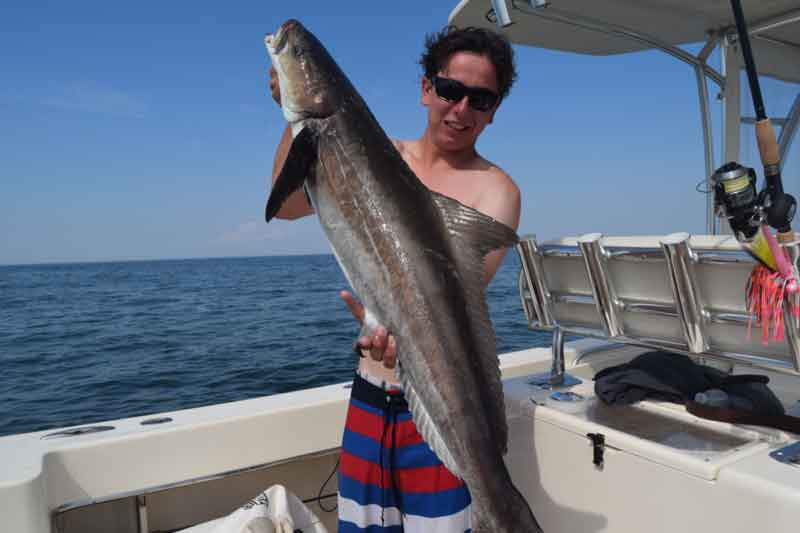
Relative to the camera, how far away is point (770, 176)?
249 centimetres

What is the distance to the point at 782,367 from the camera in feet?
7.71

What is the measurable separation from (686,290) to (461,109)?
131 cm

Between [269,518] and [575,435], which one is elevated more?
[575,435]

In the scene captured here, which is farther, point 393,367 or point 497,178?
point 497,178

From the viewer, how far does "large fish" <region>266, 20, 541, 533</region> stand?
6.43 ft

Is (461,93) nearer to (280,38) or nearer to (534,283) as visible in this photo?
(280,38)

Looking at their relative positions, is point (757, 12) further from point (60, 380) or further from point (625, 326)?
point (60, 380)

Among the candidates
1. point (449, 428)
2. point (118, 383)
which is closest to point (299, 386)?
point (118, 383)

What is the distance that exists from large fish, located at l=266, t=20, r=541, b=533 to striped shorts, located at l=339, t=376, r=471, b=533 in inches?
13.4

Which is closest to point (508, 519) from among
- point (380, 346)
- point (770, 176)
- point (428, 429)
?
point (428, 429)

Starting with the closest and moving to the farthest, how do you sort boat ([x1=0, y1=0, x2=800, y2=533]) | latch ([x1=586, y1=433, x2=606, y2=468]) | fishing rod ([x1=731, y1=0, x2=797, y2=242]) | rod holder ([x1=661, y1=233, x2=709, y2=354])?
fishing rod ([x1=731, y1=0, x2=797, y2=242]), boat ([x1=0, y1=0, x2=800, y2=533]), rod holder ([x1=661, y1=233, x2=709, y2=354]), latch ([x1=586, y1=433, x2=606, y2=468])

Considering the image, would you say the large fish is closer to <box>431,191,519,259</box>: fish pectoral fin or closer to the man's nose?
<box>431,191,519,259</box>: fish pectoral fin

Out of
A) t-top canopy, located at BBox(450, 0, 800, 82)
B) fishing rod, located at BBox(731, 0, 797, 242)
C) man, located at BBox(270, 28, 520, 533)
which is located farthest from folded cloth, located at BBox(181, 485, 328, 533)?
t-top canopy, located at BBox(450, 0, 800, 82)

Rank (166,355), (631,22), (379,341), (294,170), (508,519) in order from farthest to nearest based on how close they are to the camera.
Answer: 1. (166,355)
2. (631,22)
3. (294,170)
4. (379,341)
5. (508,519)
